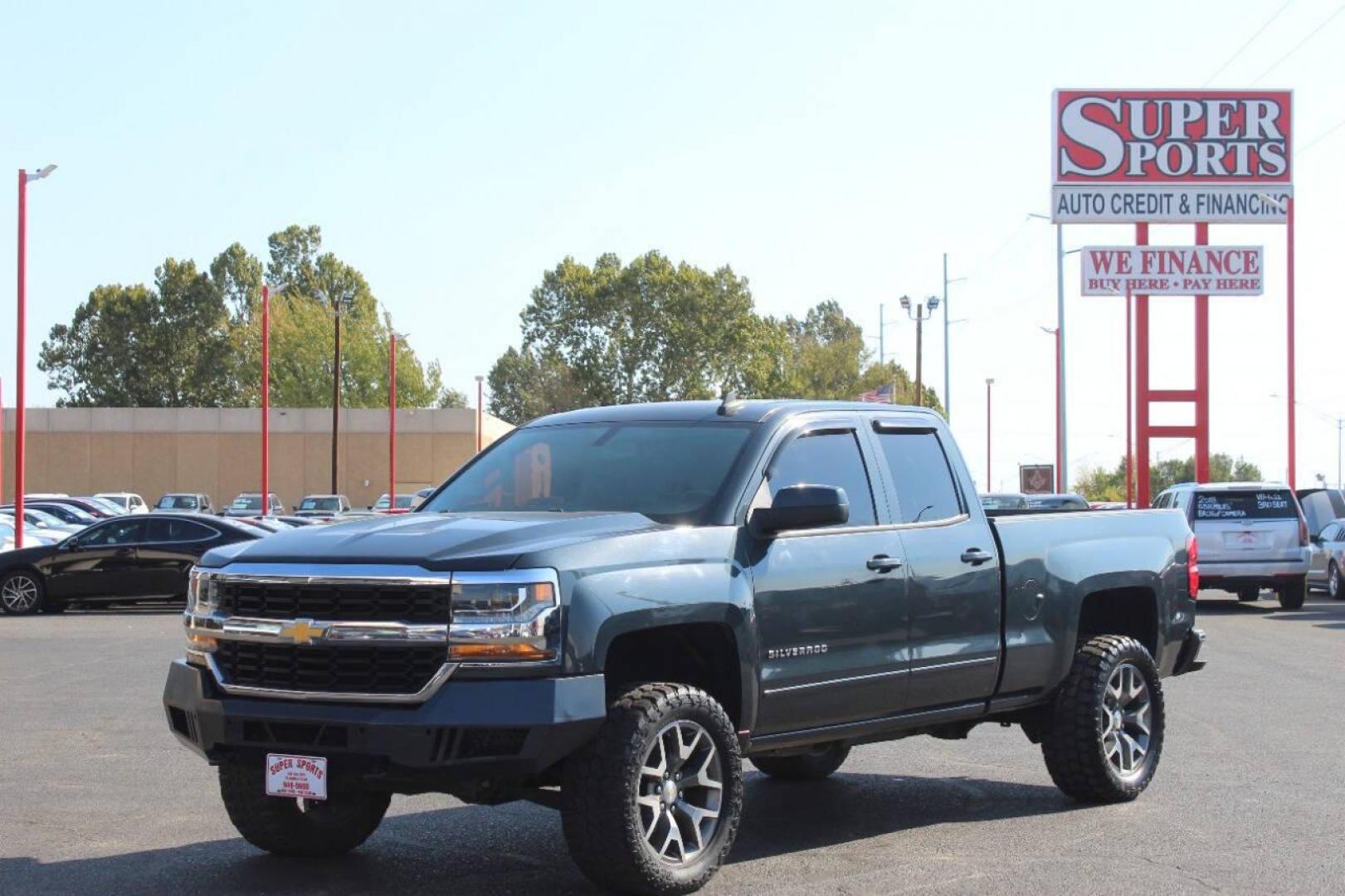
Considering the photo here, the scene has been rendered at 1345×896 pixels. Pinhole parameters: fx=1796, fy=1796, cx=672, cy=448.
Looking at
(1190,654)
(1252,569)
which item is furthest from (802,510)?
(1252,569)

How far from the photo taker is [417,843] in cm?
814

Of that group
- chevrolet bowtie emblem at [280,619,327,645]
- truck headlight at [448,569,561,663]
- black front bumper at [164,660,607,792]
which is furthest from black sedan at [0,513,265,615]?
truck headlight at [448,569,561,663]

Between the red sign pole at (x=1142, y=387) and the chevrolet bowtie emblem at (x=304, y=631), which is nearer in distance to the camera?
the chevrolet bowtie emblem at (x=304, y=631)

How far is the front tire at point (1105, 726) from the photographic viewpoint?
906cm

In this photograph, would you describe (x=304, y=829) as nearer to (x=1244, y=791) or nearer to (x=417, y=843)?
(x=417, y=843)

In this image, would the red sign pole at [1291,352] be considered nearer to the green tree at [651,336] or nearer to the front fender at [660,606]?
the front fender at [660,606]

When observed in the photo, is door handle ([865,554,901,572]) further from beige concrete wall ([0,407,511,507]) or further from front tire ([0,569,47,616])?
beige concrete wall ([0,407,511,507])

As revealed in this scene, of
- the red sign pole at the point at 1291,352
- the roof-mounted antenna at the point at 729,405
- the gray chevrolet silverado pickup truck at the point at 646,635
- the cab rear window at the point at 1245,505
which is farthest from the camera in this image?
the red sign pole at the point at 1291,352

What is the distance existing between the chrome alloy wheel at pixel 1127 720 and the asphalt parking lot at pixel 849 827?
220 millimetres

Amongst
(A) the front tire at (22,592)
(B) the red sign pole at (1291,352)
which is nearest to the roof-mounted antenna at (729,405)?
(A) the front tire at (22,592)

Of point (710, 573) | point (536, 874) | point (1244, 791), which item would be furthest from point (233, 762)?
point (1244, 791)

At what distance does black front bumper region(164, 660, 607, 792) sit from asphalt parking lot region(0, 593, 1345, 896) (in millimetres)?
866

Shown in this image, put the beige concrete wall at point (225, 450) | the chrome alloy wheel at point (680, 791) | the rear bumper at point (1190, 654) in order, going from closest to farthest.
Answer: the chrome alloy wheel at point (680, 791) → the rear bumper at point (1190, 654) → the beige concrete wall at point (225, 450)

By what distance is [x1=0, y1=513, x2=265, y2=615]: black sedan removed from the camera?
26016 millimetres
